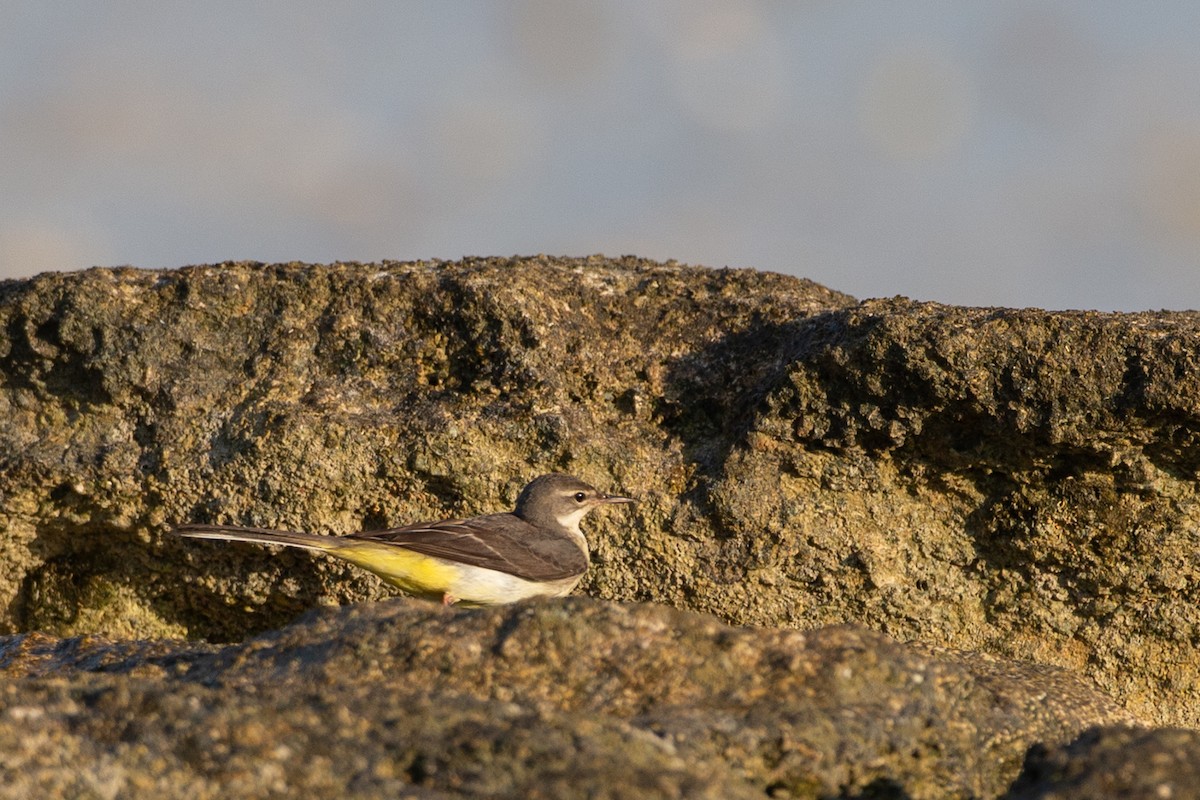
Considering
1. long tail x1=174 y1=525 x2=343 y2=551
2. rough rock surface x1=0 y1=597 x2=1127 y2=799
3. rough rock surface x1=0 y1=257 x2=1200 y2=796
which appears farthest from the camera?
rough rock surface x1=0 y1=257 x2=1200 y2=796

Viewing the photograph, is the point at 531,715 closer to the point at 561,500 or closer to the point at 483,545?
the point at 561,500

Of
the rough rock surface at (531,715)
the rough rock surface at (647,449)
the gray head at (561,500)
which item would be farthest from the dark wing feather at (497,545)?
the rough rock surface at (531,715)

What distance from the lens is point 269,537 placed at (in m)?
8.01

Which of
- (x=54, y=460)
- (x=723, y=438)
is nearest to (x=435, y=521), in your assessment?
(x=723, y=438)

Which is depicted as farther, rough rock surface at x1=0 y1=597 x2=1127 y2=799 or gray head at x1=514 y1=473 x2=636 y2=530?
gray head at x1=514 y1=473 x2=636 y2=530

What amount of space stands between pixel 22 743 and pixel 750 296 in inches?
259

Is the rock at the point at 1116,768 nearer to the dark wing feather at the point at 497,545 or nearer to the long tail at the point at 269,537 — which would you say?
the dark wing feather at the point at 497,545

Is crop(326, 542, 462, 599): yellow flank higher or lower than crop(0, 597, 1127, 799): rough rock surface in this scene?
higher

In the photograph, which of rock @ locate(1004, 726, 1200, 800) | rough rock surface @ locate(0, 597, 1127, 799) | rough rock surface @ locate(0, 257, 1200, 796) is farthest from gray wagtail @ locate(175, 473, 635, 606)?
rock @ locate(1004, 726, 1200, 800)

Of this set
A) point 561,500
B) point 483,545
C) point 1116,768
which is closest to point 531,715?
point 1116,768

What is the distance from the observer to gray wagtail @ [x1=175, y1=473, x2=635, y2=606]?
8.16 meters

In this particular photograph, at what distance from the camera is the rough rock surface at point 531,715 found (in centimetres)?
407

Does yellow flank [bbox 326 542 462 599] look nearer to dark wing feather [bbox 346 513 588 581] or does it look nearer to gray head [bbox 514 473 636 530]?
dark wing feather [bbox 346 513 588 581]

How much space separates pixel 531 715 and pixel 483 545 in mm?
4074
